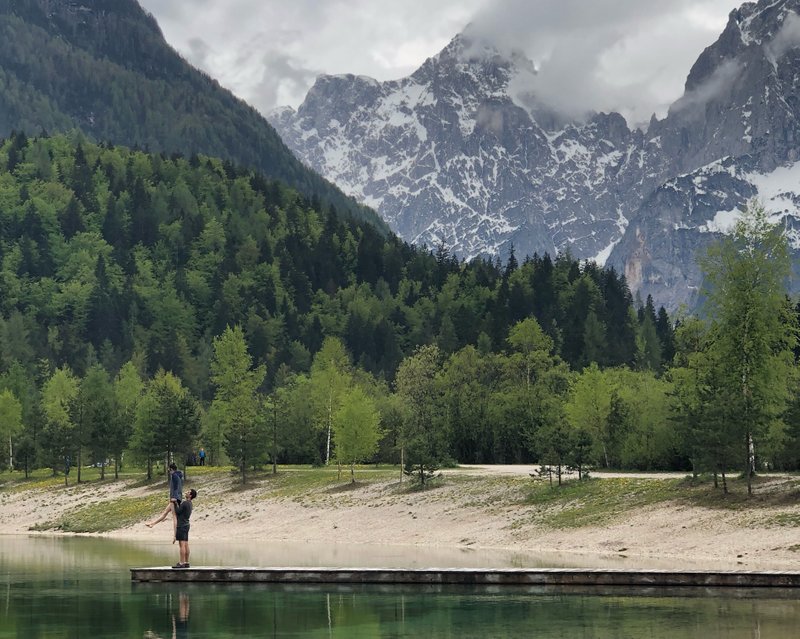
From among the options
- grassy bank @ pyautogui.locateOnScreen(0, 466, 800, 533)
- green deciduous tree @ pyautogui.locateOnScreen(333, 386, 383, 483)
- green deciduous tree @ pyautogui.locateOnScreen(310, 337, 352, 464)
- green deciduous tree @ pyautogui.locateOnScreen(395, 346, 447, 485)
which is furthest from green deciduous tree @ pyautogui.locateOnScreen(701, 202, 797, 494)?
green deciduous tree @ pyautogui.locateOnScreen(310, 337, 352, 464)

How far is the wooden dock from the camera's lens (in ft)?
148

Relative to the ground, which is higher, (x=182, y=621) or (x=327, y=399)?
(x=327, y=399)

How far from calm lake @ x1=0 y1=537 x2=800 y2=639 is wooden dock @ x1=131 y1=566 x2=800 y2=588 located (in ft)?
3.54

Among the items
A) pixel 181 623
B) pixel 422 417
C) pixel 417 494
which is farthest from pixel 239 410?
pixel 181 623

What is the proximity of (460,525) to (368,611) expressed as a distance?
35.5m

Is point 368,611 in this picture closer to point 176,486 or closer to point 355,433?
point 176,486

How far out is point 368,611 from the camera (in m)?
40.5

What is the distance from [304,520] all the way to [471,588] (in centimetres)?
4068

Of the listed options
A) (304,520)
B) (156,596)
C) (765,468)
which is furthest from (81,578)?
(765,468)

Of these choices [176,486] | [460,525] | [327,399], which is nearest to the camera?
[176,486]

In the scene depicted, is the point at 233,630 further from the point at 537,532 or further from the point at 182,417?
the point at 182,417

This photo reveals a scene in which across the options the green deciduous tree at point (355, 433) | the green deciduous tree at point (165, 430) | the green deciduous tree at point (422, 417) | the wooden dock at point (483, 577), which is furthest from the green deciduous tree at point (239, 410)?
the wooden dock at point (483, 577)

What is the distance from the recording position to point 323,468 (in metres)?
117

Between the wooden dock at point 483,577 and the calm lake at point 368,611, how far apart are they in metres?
1.08
